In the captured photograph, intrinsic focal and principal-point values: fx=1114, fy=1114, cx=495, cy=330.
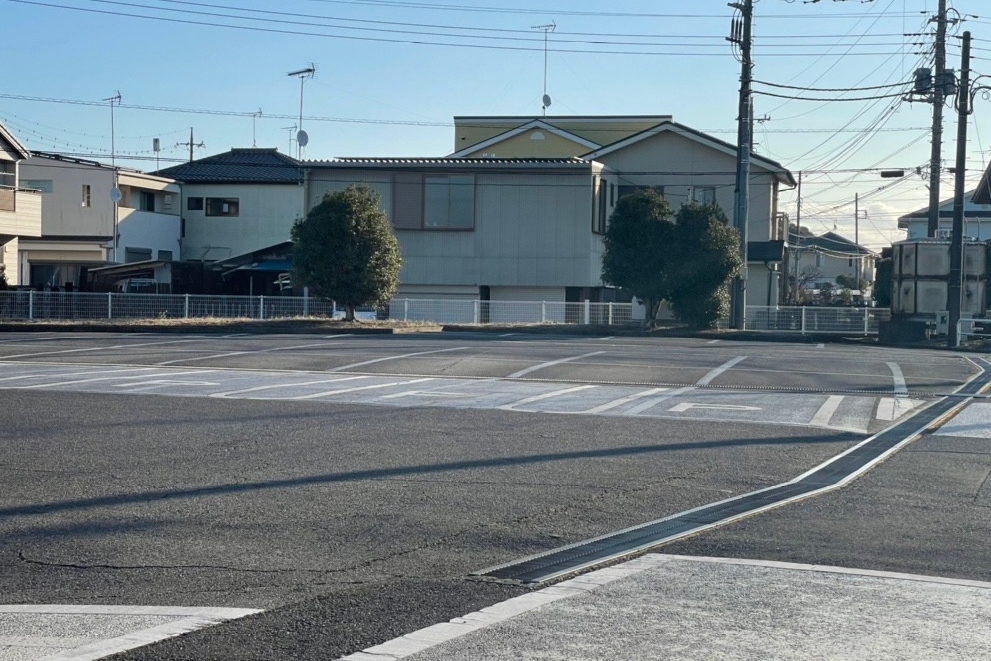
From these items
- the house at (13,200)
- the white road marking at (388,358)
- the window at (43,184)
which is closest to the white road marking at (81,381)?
the white road marking at (388,358)

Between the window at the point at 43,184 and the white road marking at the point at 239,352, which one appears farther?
the window at the point at 43,184

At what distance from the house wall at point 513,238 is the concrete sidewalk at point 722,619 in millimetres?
36972

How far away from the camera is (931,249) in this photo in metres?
35.8

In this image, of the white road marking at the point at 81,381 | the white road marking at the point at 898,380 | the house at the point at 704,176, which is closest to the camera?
the white road marking at the point at 81,381

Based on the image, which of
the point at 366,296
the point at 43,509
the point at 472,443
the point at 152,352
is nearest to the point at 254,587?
the point at 43,509

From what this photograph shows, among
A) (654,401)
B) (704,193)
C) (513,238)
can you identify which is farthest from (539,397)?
(704,193)

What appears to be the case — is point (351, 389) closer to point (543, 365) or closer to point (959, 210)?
point (543, 365)

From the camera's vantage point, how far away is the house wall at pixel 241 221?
5666 centimetres

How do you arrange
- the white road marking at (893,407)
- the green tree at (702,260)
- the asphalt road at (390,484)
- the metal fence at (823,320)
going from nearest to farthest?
1. the asphalt road at (390,484)
2. the white road marking at (893,407)
3. the green tree at (702,260)
4. the metal fence at (823,320)

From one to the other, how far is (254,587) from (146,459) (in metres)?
4.59

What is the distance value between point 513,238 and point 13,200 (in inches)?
726

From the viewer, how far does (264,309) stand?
37031 mm

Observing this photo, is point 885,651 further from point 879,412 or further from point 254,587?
point 879,412

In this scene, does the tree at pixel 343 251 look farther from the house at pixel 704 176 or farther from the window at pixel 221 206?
the window at pixel 221 206
